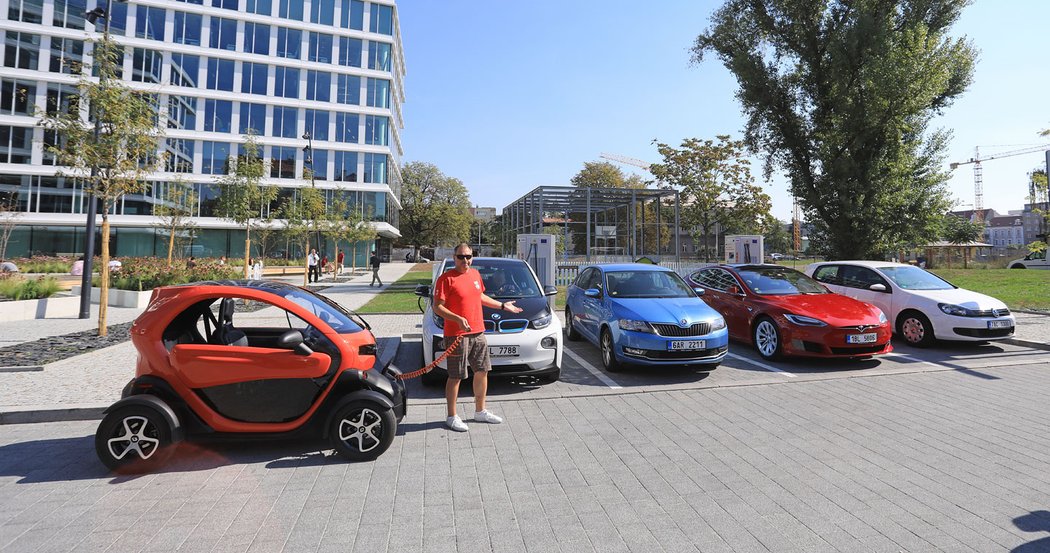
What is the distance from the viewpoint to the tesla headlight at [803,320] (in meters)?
7.24

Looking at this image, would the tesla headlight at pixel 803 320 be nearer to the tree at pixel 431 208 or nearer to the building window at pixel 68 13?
the building window at pixel 68 13

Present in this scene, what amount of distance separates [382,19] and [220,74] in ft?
50.2

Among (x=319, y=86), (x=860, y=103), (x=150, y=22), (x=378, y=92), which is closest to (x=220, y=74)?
(x=150, y=22)

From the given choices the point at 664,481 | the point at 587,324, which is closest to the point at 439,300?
the point at 664,481

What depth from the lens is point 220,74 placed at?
142 feet

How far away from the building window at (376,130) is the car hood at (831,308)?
45179 mm

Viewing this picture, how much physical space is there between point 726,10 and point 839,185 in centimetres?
932

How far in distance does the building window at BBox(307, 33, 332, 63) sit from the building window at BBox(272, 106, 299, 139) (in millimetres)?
5301

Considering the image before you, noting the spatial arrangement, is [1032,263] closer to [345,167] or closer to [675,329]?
[675,329]

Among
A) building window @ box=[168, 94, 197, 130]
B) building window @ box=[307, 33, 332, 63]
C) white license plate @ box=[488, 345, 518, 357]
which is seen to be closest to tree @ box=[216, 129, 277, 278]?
white license plate @ box=[488, 345, 518, 357]

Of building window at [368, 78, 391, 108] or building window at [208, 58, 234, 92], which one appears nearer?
building window at [208, 58, 234, 92]

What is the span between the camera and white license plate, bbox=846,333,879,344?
7141 millimetres

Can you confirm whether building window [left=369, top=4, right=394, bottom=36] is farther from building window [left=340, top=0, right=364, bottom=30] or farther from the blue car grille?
the blue car grille

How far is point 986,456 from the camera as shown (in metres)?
3.98
